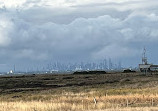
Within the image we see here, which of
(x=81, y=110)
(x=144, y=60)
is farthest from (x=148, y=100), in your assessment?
(x=144, y=60)

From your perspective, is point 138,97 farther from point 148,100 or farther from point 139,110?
point 139,110

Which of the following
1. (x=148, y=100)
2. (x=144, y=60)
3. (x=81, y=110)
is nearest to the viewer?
(x=81, y=110)

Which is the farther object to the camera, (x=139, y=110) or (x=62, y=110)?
(x=62, y=110)

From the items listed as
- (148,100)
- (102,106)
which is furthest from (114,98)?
(102,106)

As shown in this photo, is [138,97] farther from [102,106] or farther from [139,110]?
[139,110]

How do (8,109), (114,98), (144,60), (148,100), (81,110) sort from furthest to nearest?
(144,60), (114,98), (148,100), (8,109), (81,110)

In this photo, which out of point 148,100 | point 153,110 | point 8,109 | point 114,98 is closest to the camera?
point 153,110

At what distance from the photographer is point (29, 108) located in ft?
111

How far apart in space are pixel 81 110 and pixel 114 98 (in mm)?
12523

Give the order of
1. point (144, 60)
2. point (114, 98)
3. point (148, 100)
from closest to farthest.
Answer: point (148, 100) < point (114, 98) < point (144, 60)

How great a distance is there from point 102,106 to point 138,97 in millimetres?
9702

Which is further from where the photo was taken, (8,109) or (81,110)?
(8,109)

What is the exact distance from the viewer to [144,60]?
158 metres

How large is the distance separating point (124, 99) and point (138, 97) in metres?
1.93
